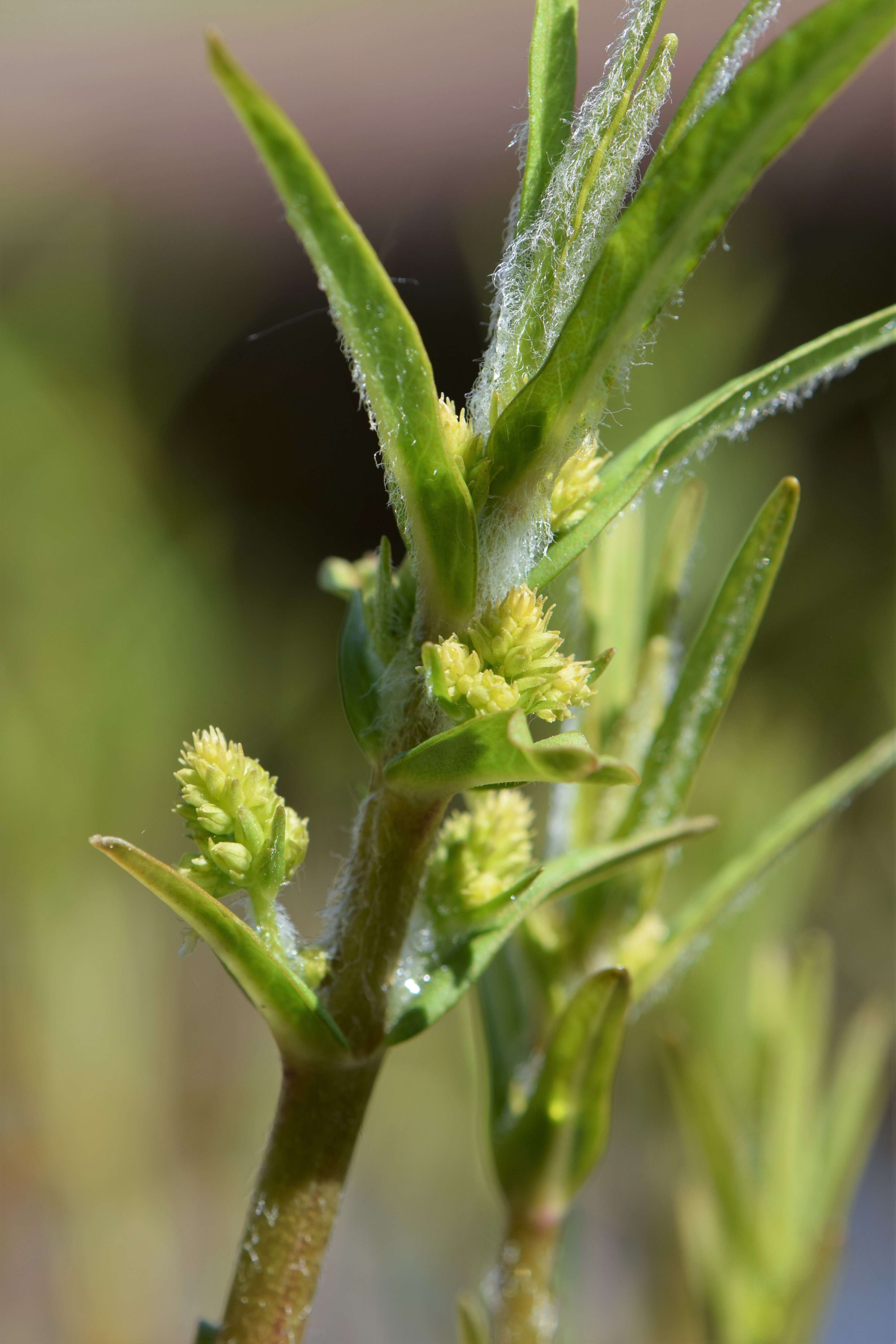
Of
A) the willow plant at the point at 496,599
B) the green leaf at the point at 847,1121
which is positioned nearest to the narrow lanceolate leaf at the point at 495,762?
the willow plant at the point at 496,599

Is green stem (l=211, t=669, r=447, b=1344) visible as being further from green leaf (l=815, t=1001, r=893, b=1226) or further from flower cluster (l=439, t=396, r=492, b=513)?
green leaf (l=815, t=1001, r=893, b=1226)

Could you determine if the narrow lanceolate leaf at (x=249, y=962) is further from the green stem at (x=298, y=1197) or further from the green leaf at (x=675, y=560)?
the green leaf at (x=675, y=560)

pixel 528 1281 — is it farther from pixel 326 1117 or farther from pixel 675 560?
pixel 675 560

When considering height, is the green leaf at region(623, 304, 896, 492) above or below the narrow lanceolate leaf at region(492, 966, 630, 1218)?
above

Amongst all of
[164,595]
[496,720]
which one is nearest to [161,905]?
[164,595]

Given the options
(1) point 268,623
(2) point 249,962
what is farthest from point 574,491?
(1) point 268,623

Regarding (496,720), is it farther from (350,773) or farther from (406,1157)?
(406,1157)

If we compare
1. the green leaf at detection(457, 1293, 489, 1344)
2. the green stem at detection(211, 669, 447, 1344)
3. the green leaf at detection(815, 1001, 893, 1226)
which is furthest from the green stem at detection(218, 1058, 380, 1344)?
the green leaf at detection(815, 1001, 893, 1226)
